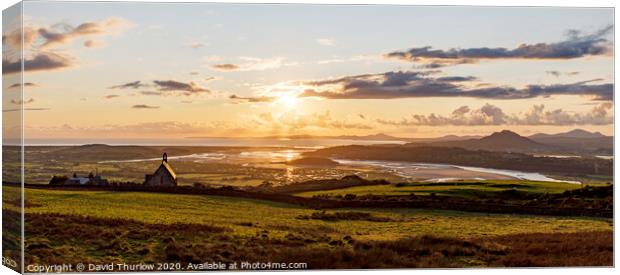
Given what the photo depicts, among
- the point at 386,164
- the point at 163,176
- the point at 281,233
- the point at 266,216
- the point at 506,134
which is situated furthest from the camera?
the point at 386,164

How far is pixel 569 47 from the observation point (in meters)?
21.4

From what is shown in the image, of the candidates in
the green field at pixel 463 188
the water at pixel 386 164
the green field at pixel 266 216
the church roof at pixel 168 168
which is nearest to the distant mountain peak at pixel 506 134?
the water at pixel 386 164

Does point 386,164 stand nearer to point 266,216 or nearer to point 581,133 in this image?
point 266,216

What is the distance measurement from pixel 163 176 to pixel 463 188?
20.4ft

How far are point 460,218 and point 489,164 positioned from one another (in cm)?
139

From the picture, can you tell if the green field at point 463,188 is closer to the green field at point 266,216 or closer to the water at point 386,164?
the water at point 386,164

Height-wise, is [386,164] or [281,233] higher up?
[386,164]

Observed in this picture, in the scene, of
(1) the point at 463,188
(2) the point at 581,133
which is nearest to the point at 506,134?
(1) the point at 463,188

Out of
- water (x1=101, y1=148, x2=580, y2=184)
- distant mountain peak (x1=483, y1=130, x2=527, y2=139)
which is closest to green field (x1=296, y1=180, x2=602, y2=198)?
water (x1=101, y1=148, x2=580, y2=184)

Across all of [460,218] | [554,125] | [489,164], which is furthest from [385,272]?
[554,125]

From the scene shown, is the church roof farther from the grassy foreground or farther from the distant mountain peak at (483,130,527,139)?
the distant mountain peak at (483,130,527,139)

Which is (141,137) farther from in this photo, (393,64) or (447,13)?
(447,13)

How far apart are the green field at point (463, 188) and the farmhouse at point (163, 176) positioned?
9.00ft

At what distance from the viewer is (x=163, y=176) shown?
68.3 ft
